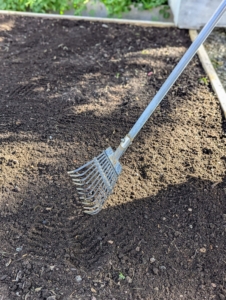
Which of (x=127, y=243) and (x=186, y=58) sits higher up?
(x=186, y=58)

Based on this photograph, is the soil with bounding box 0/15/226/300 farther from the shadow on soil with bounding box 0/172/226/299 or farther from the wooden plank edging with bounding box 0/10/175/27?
the wooden plank edging with bounding box 0/10/175/27

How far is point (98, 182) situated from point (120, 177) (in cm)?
32

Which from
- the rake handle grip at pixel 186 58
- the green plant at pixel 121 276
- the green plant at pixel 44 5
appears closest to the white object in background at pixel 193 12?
the green plant at pixel 44 5

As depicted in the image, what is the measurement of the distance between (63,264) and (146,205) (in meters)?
0.71

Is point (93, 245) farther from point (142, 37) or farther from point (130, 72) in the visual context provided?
point (142, 37)

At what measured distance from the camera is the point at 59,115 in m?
3.34

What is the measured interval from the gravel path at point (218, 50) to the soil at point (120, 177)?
→ 27cm

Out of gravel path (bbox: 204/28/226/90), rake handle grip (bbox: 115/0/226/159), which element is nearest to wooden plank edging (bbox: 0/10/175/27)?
gravel path (bbox: 204/28/226/90)

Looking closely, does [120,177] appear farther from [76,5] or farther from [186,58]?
[76,5]

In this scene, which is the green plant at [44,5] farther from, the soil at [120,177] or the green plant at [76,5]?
the soil at [120,177]

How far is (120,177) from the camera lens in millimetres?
2830

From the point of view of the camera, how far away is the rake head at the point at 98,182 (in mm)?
2533

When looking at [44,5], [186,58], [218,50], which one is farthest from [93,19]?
[186,58]

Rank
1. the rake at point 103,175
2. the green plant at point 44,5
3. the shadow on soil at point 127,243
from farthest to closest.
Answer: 1. the green plant at point 44,5
2. the rake at point 103,175
3. the shadow on soil at point 127,243
